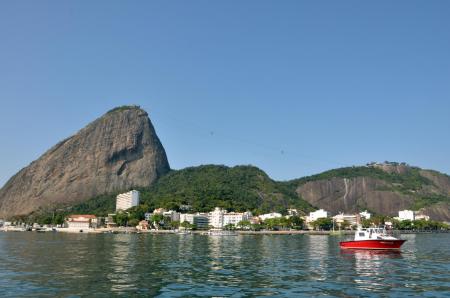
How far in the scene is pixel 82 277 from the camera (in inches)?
1407

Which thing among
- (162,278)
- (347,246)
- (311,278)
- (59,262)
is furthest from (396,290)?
(347,246)

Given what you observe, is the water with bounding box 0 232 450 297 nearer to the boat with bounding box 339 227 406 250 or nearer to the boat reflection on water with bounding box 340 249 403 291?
the boat reflection on water with bounding box 340 249 403 291

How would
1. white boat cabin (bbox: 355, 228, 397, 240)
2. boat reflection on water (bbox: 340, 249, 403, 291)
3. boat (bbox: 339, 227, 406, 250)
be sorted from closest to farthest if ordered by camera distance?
boat reflection on water (bbox: 340, 249, 403, 291), boat (bbox: 339, 227, 406, 250), white boat cabin (bbox: 355, 228, 397, 240)

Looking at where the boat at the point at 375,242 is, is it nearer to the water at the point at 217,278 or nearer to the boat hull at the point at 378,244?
the boat hull at the point at 378,244

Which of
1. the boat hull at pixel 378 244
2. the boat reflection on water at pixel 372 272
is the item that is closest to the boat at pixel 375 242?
the boat hull at pixel 378 244

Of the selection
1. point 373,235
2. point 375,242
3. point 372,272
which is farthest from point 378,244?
point 372,272

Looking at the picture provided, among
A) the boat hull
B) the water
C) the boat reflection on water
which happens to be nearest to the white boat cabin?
the boat hull

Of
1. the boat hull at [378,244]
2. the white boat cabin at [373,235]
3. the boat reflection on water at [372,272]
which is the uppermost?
the white boat cabin at [373,235]

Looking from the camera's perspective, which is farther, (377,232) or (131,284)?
(377,232)

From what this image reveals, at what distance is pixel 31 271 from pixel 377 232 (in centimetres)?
5346

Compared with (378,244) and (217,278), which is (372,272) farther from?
(378,244)

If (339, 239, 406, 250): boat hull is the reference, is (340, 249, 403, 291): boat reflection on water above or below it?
below

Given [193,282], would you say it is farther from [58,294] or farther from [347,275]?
[347,275]

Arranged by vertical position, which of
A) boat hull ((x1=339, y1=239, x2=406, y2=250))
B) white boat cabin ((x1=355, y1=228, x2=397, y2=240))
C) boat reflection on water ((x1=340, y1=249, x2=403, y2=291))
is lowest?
boat reflection on water ((x1=340, y1=249, x2=403, y2=291))
